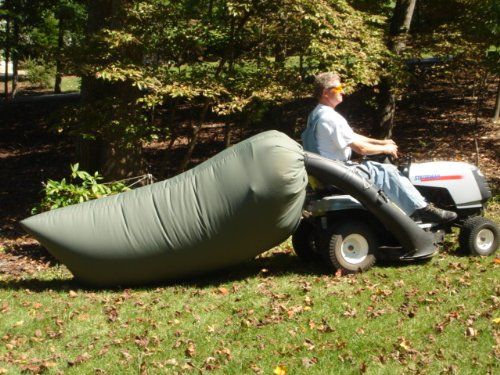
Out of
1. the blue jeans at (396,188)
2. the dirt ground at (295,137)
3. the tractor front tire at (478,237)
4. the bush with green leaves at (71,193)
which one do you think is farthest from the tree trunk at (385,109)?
the blue jeans at (396,188)

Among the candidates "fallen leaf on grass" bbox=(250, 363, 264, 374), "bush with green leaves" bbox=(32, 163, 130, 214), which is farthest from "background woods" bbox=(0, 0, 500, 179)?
"fallen leaf on grass" bbox=(250, 363, 264, 374)

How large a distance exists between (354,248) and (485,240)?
1.57m

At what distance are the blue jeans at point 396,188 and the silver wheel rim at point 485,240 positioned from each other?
35.4 inches

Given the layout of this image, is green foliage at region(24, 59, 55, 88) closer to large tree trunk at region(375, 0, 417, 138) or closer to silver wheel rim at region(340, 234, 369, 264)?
large tree trunk at region(375, 0, 417, 138)

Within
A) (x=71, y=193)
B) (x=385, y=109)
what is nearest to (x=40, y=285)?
(x=71, y=193)

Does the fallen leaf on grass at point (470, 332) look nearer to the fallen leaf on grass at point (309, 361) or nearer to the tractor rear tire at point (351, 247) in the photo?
the fallen leaf on grass at point (309, 361)

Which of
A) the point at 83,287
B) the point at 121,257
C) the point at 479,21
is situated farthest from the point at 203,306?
the point at 479,21

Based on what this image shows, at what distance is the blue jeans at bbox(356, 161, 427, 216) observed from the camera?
7160mm

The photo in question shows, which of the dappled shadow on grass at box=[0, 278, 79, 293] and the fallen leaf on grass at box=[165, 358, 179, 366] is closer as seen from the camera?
the fallen leaf on grass at box=[165, 358, 179, 366]

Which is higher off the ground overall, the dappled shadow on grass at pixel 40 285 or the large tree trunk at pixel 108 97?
the large tree trunk at pixel 108 97

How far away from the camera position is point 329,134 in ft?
23.3

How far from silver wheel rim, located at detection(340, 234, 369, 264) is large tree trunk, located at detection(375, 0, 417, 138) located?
6.19 meters

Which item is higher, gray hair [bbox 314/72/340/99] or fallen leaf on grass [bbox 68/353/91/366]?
gray hair [bbox 314/72/340/99]

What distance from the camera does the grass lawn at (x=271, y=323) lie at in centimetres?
527
